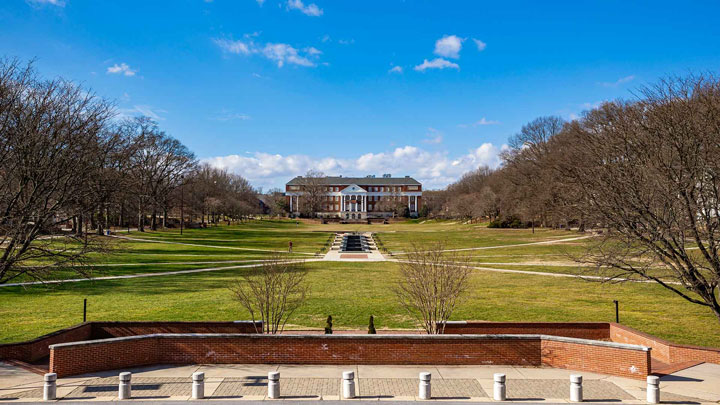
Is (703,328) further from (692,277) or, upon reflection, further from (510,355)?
(510,355)

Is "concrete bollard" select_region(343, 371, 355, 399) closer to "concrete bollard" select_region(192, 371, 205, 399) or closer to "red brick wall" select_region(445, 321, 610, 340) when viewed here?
"concrete bollard" select_region(192, 371, 205, 399)

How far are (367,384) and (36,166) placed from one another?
487 inches

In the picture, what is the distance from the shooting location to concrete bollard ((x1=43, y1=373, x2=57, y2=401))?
976 centimetres

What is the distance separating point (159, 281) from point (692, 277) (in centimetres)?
2457

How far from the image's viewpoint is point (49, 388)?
9.79 meters

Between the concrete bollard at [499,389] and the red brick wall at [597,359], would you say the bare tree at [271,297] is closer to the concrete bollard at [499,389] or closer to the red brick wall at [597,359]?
the concrete bollard at [499,389]

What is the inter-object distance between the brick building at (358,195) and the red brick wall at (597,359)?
4375 inches

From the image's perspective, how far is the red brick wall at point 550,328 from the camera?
49.5 feet

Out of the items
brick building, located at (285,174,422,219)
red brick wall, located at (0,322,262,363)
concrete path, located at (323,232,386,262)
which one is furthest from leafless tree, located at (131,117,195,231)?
brick building, located at (285,174,422,219)

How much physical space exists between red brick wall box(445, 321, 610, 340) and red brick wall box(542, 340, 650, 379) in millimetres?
2722

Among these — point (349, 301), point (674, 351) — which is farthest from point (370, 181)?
point (674, 351)

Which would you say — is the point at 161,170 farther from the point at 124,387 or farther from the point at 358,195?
the point at 358,195

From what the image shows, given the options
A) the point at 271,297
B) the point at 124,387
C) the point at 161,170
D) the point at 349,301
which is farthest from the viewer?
the point at 161,170

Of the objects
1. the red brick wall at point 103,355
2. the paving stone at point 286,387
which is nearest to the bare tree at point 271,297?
the paving stone at point 286,387
